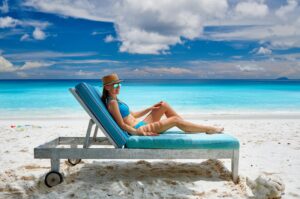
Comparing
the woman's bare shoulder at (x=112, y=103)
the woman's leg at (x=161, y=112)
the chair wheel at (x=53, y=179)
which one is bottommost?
the chair wheel at (x=53, y=179)

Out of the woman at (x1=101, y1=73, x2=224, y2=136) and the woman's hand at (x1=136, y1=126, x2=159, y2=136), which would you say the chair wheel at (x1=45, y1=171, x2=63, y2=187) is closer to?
the woman at (x1=101, y1=73, x2=224, y2=136)

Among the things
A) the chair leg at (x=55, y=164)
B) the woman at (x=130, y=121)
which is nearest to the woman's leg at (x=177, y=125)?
the woman at (x=130, y=121)

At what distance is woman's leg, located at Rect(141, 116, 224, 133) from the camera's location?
4.47 m

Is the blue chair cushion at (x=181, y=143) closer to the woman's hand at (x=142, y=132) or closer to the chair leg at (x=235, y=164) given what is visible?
the chair leg at (x=235, y=164)

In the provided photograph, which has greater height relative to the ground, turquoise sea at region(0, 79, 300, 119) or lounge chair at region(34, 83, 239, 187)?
lounge chair at region(34, 83, 239, 187)

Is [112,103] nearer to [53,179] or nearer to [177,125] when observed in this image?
[177,125]

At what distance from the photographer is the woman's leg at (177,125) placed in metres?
4.47

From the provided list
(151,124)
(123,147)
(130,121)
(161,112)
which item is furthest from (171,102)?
(123,147)

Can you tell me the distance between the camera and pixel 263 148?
6.61 meters

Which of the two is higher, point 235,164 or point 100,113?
point 100,113

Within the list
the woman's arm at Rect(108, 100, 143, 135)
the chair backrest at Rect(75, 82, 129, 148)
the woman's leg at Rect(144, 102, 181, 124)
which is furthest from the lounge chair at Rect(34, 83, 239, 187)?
the woman's leg at Rect(144, 102, 181, 124)

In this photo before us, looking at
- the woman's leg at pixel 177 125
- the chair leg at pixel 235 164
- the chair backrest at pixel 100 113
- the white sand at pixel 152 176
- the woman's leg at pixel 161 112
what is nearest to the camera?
the white sand at pixel 152 176

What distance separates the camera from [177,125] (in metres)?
4.54

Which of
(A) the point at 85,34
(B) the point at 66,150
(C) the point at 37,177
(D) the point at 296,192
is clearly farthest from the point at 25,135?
(A) the point at 85,34
